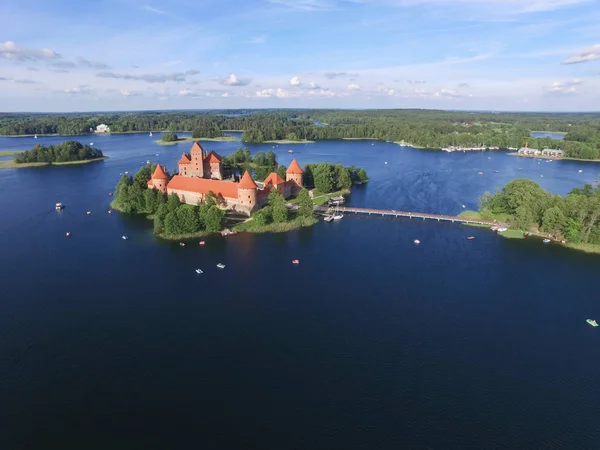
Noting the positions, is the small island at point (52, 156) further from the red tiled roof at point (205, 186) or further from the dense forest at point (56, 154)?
the red tiled roof at point (205, 186)

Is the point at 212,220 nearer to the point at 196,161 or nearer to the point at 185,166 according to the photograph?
the point at 196,161

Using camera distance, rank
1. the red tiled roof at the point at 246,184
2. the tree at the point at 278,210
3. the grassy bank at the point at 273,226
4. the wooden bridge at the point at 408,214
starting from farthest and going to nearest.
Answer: the wooden bridge at the point at 408,214 → the red tiled roof at the point at 246,184 → the tree at the point at 278,210 → the grassy bank at the point at 273,226

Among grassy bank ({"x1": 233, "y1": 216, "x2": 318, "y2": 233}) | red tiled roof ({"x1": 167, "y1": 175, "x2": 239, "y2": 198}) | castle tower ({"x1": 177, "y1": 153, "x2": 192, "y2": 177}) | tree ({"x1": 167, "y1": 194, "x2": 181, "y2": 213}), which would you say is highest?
castle tower ({"x1": 177, "y1": 153, "x2": 192, "y2": 177})

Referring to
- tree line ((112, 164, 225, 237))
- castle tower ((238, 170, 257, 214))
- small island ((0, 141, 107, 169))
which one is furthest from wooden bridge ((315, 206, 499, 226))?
small island ((0, 141, 107, 169))

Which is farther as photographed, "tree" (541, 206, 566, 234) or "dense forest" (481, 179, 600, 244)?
"tree" (541, 206, 566, 234)

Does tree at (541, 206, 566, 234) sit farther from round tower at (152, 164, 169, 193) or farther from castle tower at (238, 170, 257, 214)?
round tower at (152, 164, 169, 193)

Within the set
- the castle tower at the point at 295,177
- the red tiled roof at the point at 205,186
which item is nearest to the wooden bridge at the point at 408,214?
the castle tower at the point at 295,177

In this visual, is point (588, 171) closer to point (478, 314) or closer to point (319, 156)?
point (319, 156)

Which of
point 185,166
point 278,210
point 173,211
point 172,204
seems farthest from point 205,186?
point 185,166
